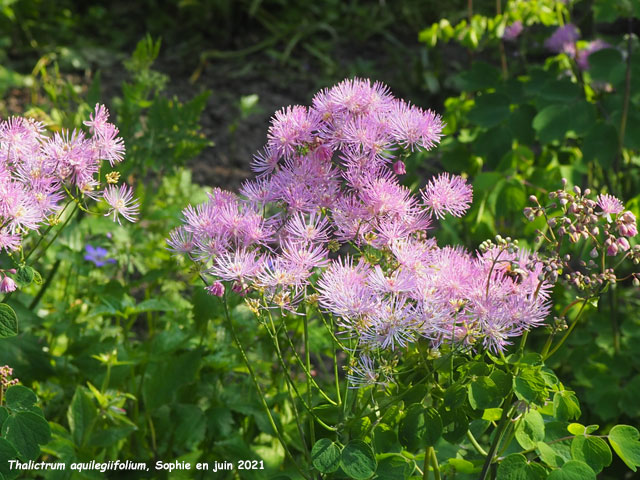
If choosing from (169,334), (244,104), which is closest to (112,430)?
(169,334)

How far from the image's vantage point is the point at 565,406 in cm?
121

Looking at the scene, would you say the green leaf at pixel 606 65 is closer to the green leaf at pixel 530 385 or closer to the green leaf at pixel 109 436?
the green leaf at pixel 530 385

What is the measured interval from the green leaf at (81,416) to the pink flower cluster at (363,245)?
0.64 m

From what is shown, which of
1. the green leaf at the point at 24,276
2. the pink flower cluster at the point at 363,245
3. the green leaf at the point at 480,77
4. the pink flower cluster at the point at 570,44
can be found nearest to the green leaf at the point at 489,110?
the green leaf at the point at 480,77

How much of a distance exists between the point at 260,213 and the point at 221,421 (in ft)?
2.16

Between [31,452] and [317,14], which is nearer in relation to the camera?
[31,452]

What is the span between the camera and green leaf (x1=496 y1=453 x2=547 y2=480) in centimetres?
112

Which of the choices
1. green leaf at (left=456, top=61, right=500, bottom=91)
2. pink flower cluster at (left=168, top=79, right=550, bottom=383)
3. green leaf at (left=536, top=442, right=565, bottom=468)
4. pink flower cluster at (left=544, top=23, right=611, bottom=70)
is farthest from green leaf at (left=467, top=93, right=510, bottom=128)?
green leaf at (left=536, top=442, right=565, bottom=468)

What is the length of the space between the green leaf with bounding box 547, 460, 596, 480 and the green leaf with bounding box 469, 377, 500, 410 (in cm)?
13

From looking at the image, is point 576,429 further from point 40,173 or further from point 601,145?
point 601,145

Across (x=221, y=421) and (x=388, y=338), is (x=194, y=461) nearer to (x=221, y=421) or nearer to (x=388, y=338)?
(x=221, y=421)

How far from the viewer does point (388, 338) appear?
1070mm

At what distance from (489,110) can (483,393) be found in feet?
4.32

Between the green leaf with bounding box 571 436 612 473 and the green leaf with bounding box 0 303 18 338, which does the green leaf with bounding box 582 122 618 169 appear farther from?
the green leaf with bounding box 0 303 18 338
